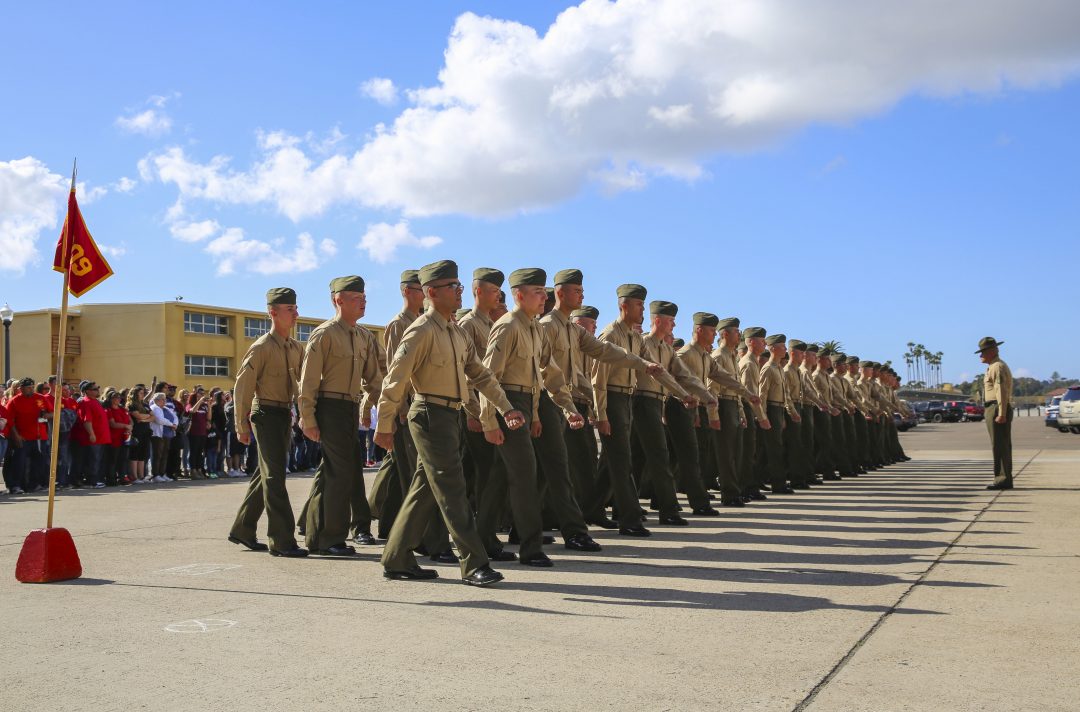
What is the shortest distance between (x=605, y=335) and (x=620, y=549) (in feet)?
8.11

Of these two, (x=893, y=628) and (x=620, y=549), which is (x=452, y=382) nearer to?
(x=620, y=549)

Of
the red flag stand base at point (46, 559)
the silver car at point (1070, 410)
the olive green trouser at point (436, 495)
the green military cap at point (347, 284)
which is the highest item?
the green military cap at point (347, 284)

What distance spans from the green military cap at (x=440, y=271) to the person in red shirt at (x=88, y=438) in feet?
41.0

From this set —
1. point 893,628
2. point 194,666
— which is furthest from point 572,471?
point 194,666

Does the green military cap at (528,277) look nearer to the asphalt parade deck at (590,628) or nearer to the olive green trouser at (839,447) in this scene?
the asphalt parade deck at (590,628)

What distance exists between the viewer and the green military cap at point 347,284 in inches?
350

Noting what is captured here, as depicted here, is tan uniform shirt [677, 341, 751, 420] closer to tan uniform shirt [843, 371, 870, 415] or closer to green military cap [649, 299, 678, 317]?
green military cap [649, 299, 678, 317]

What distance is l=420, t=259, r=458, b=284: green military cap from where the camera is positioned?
23.9 feet

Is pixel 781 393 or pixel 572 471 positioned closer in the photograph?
pixel 572 471

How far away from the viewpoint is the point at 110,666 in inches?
189

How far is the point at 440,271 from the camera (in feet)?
24.0

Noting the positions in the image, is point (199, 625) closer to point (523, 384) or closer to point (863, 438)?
point (523, 384)

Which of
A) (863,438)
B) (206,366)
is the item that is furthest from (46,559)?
(206,366)

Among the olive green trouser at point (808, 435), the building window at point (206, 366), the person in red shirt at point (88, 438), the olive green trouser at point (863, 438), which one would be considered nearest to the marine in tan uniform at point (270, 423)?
the olive green trouser at point (808, 435)
